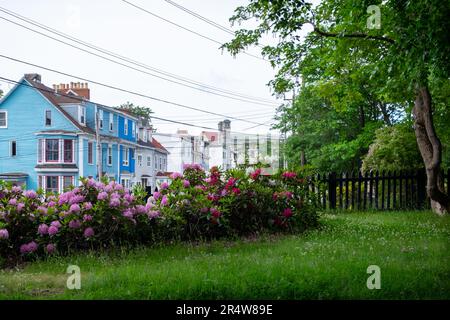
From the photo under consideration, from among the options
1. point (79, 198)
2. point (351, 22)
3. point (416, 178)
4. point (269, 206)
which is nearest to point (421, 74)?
point (351, 22)

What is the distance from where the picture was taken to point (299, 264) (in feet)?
14.6

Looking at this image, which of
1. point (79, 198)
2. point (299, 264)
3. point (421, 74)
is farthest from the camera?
point (79, 198)

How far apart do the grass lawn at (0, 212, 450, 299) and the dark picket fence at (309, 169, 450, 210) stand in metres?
5.40

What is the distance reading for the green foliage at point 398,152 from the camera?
12492mm

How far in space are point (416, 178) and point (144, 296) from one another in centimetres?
1014

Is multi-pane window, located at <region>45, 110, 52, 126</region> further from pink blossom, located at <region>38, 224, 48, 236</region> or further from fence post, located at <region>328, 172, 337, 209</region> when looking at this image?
fence post, located at <region>328, 172, 337, 209</region>

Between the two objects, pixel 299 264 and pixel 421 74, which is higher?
pixel 421 74

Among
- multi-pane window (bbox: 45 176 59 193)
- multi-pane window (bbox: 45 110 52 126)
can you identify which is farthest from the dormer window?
multi-pane window (bbox: 45 176 59 193)

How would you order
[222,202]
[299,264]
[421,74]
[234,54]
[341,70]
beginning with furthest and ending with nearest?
[341,70]
[234,54]
[222,202]
[421,74]
[299,264]

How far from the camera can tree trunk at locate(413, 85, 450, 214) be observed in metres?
9.23

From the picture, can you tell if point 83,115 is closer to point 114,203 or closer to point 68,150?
point 68,150

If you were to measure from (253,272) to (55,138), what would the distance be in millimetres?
5695

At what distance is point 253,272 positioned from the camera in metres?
4.12
